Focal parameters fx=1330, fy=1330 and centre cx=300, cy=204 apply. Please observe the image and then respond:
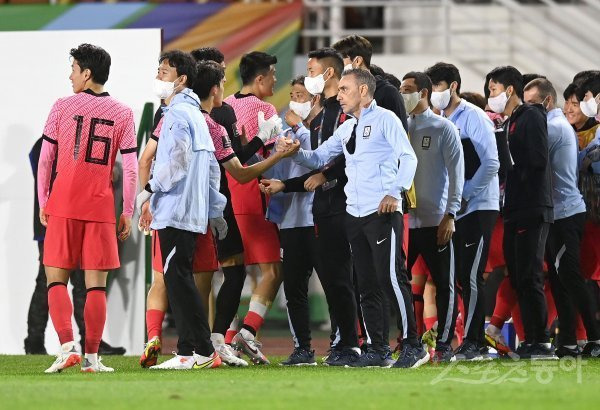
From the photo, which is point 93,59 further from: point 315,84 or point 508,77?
point 508,77

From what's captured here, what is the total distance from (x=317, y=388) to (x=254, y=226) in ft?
9.46

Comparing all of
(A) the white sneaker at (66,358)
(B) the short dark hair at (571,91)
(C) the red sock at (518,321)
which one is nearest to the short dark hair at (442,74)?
(B) the short dark hair at (571,91)

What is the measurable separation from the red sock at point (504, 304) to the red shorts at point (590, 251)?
59 centimetres

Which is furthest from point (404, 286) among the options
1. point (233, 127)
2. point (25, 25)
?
point (25, 25)

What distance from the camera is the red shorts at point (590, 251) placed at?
1050 cm

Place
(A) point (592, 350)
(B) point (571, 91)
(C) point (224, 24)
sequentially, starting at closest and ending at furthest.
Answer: (A) point (592, 350) < (B) point (571, 91) < (C) point (224, 24)

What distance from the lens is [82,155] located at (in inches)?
349

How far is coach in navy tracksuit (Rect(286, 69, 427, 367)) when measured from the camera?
28.2ft

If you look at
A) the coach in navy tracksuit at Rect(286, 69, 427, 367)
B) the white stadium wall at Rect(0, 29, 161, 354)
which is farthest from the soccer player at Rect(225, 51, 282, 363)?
the white stadium wall at Rect(0, 29, 161, 354)

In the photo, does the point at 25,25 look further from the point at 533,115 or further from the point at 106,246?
the point at 533,115

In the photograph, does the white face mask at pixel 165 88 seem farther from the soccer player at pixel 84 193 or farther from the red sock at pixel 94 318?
the red sock at pixel 94 318

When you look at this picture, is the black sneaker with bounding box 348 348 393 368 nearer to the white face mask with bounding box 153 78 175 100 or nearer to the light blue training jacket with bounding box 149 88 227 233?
the light blue training jacket with bounding box 149 88 227 233

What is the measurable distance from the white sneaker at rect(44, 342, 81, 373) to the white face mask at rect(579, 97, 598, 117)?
14.8 feet

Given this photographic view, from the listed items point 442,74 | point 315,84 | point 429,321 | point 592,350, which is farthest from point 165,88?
point 592,350
